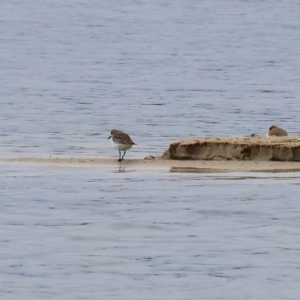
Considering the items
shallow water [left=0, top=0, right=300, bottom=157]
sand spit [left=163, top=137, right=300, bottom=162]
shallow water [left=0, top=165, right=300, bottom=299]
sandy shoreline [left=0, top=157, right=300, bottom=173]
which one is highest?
shallow water [left=0, top=0, right=300, bottom=157]

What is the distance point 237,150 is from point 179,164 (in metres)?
0.76

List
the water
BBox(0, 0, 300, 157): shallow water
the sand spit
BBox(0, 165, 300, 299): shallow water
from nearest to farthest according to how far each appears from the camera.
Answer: BBox(0, 165, 300, 299): shallow water
the water
the sand spit
BBox(0, 0, 300, 157): shallow water

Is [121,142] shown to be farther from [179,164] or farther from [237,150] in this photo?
[237,150]

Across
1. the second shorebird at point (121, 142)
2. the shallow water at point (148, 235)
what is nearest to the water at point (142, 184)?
the shallow water at point (148, 235)

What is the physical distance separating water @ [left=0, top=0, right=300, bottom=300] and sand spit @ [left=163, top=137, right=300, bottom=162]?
80 cm

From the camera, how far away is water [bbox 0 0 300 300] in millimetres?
10172

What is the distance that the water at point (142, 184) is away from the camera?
33.4 ft

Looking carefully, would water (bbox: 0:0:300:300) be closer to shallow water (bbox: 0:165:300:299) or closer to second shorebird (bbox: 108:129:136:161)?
shallow water (bbox: 0:165:300:299)

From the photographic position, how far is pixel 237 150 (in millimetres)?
16188

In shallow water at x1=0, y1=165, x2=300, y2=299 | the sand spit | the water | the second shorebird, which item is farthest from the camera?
the second shorebird

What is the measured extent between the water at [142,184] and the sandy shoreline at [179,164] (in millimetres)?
336

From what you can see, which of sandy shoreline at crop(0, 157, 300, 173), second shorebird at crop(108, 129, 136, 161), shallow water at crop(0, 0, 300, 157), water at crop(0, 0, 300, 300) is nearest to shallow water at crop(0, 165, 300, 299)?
water at crop(0, 0, 300, 300)

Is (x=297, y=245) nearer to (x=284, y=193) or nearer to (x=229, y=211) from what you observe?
(x=229, y=211)

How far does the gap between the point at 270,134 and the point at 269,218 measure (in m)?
5.31
